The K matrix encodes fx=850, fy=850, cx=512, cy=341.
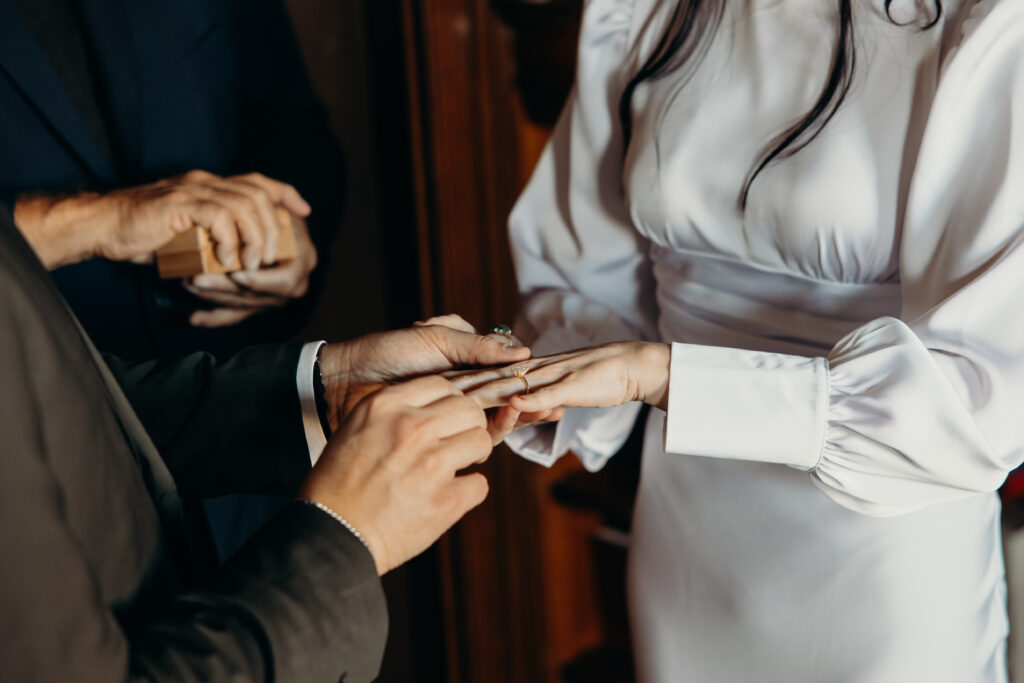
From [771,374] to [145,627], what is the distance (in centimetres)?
60

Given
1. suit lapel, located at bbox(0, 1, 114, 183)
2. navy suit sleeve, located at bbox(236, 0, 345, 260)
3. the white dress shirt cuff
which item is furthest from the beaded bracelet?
navy suit sleeve, located at bbox(236, 0, 345, 260)

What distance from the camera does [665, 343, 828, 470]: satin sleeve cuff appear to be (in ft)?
2.75

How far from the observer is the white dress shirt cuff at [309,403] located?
3.16 ft

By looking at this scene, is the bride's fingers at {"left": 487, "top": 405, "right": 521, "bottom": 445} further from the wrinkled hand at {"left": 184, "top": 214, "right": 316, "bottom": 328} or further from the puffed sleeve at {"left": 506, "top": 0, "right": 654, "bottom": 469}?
the wrinkled hand at {"left": 184, "top": 214, "right": 316, "bottom": 328}

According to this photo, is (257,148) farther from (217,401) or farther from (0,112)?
(217,401)

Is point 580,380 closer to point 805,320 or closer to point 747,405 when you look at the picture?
point 747,405

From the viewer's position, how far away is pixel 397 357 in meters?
0.94

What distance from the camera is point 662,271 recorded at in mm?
1179

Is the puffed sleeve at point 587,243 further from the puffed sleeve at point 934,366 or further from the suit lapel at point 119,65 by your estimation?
the suit lapel at point 119,65

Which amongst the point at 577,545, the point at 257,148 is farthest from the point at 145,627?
the point at 577,545

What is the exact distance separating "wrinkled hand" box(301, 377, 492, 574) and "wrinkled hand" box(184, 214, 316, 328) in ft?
1.87

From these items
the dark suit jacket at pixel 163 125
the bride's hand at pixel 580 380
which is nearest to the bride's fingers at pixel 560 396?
the bride's hand at pixel 580 380

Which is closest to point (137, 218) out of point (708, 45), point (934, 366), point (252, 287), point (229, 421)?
point (252, 287)

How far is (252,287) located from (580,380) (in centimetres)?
57
